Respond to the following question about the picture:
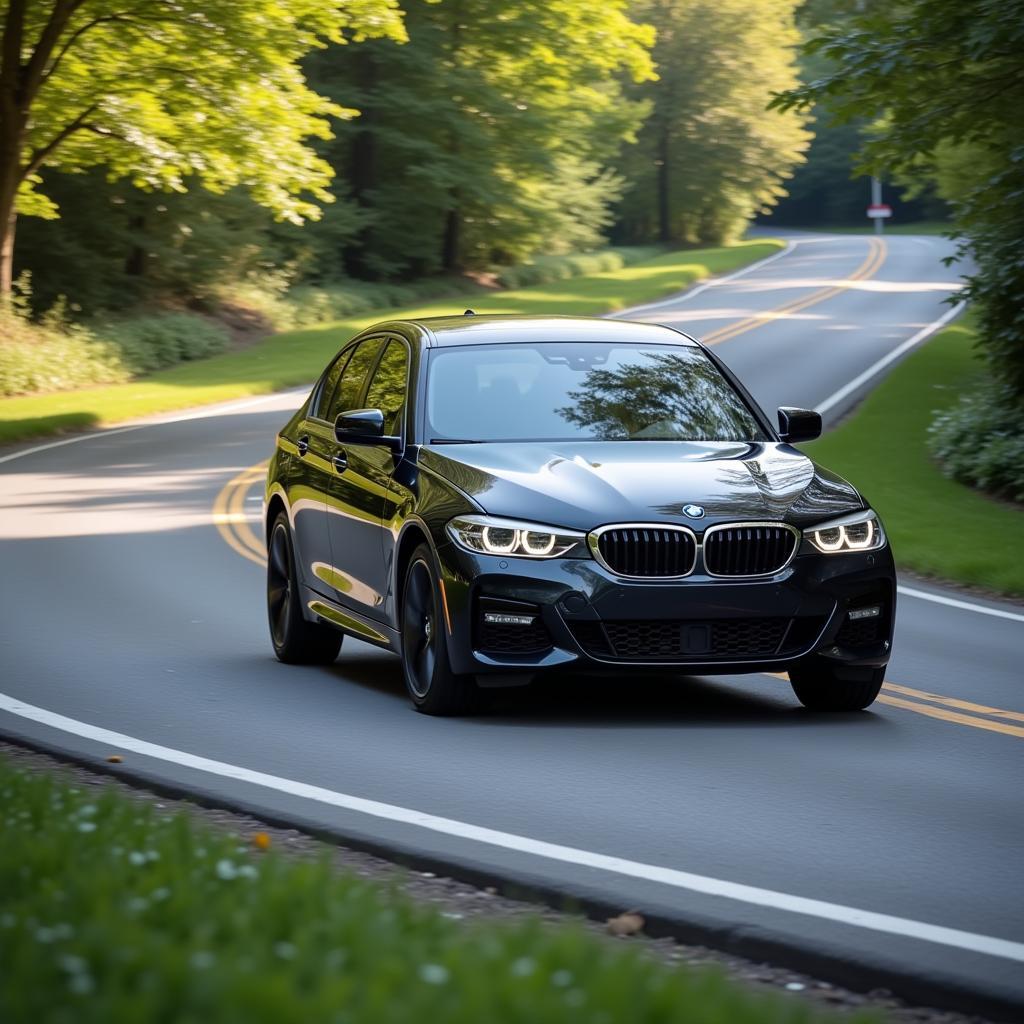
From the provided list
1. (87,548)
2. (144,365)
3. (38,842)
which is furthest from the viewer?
(144,365)

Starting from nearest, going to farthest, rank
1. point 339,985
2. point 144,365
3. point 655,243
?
point 339,985 → point 144,365 → point 655,243

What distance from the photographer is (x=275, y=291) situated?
50125 mm

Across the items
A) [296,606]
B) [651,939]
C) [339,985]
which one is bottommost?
[296,606]

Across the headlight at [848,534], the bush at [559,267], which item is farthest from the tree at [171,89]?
the bush at [559,267]

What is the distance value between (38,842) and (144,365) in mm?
34412

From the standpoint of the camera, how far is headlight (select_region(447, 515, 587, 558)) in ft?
27.3

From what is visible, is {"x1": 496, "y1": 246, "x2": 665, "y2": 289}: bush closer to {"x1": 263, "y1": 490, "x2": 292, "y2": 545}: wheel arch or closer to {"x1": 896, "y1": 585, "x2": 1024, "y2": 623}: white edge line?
{"x1": 896, "y1": 585, "x2": 1024, "y2": 623}: white edge line

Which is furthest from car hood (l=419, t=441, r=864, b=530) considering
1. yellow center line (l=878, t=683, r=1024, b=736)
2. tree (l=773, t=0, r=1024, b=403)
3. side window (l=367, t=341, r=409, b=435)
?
tree (l=773, t=0, r=1024, b=403)

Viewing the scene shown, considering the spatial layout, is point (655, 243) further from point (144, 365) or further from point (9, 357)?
point (9, 357)

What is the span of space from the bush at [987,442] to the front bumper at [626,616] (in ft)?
37.5

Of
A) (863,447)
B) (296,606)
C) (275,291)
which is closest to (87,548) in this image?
(296,606)

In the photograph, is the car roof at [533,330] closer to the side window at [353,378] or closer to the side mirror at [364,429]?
the side window at [353,378]

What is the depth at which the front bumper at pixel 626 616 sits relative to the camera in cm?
830

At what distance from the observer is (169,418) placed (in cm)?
3058
